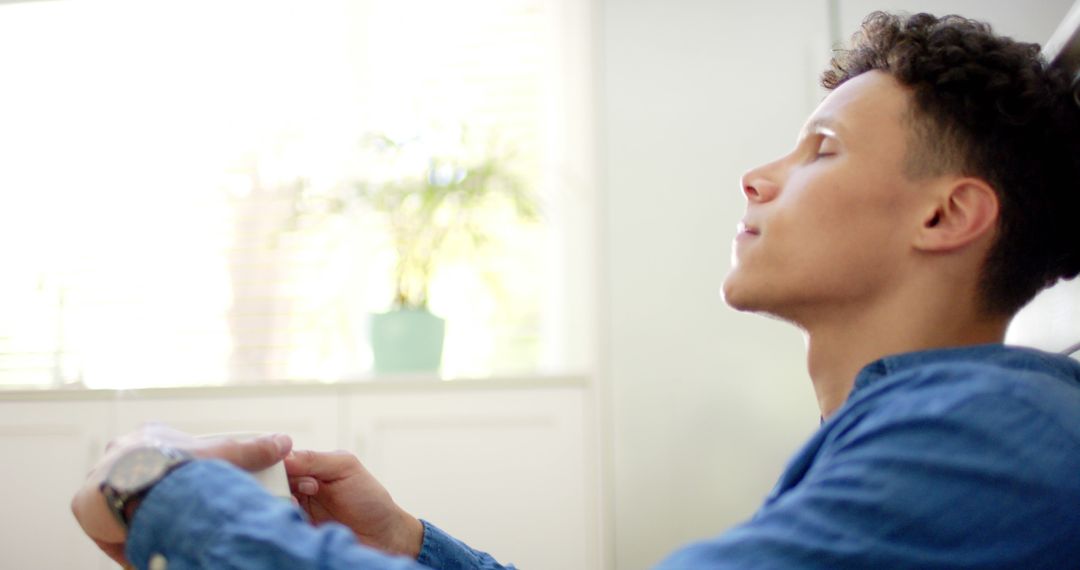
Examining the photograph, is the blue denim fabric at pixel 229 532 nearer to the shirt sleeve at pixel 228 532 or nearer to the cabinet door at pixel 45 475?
the shirt sleeve at pixel 228 532

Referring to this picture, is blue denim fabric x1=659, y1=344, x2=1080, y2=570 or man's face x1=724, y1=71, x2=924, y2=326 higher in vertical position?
man's face x1=724, y1=71, x2=924, y2=326

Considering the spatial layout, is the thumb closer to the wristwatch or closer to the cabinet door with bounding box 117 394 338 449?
→ the wristwatch

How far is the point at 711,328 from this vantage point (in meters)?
3.02

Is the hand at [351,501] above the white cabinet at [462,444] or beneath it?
above

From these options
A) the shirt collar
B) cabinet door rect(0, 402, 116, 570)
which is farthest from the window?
the shirt collar

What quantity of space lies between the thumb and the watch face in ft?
0.13

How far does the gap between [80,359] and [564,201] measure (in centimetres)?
174

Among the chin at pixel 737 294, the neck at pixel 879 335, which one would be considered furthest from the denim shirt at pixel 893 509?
the chin at pixel 737 294

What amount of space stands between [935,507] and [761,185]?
1.76 ft

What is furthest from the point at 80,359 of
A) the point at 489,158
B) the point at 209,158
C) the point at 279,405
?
the point at 489,158

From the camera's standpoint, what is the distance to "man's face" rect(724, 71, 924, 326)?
0.96 m

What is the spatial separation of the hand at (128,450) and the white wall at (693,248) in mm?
2330

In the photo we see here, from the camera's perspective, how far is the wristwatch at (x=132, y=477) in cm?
62

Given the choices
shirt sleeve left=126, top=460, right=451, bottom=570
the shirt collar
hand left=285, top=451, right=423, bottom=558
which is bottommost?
hand left=285, top=451, right=423, bottom=558
